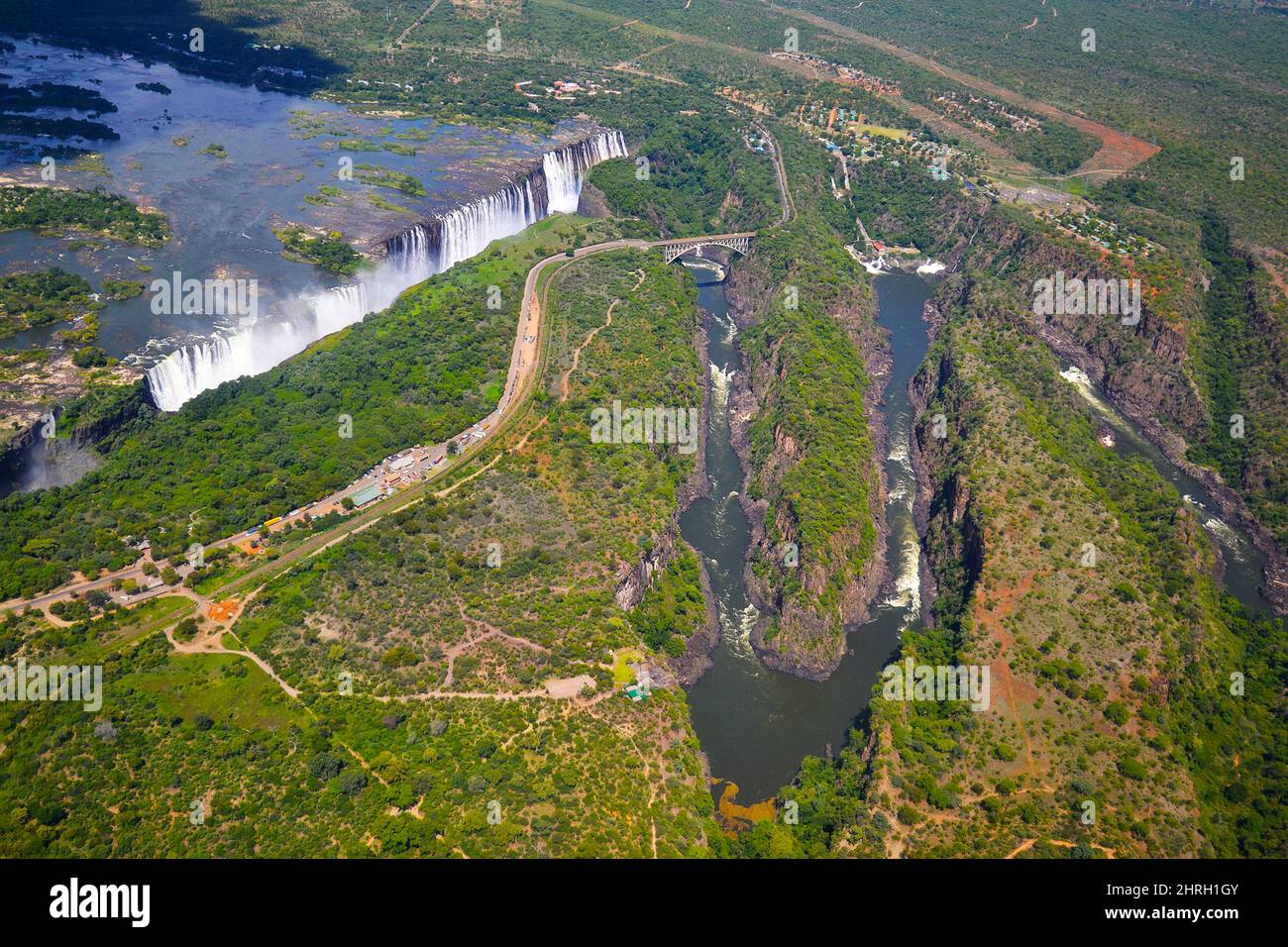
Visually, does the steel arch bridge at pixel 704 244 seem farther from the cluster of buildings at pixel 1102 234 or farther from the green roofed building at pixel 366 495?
the green roofed building at pixel 366 495

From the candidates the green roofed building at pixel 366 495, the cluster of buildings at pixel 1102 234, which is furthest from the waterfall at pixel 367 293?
the cluster of buildings at pixel 1102 234

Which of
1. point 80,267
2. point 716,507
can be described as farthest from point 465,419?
point 80,267

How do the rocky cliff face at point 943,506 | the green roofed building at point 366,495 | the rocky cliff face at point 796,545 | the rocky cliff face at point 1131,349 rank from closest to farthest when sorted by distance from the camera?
1. the rocky cliff face at point 796,545
2. the green roofed building at point 366,495
3. the rocky cliff face at point 943,506
4. the rocky cliff face at point 1131,349

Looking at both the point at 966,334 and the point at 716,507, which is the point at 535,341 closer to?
the point at 716,507

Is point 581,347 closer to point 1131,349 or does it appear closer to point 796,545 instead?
point 796,545

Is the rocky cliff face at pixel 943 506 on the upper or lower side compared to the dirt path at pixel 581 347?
lower

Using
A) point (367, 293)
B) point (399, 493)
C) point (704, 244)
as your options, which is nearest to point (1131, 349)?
point (704, 244)

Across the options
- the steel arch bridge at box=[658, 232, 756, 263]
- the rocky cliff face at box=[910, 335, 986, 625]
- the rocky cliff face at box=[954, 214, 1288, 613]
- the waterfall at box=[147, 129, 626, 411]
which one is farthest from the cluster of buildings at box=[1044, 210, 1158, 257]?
the waterfall at box=[147, 129, 626, 411]

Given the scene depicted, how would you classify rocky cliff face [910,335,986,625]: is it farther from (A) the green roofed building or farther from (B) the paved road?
(A) the green roofed building
